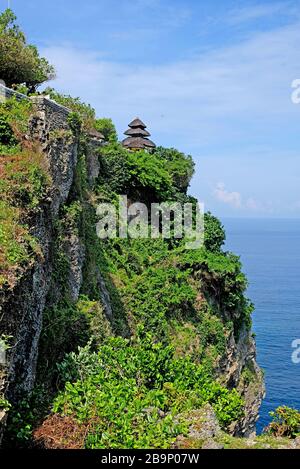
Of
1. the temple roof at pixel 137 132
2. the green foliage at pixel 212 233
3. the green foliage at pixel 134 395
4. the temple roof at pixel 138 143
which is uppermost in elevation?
the temple roof at pixel 137 132

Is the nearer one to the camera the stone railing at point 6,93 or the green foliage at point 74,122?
the stone railing at point 6,93

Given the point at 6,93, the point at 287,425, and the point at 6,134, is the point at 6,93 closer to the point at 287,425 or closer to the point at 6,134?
the point at 6,134

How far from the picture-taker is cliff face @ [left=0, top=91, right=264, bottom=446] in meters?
10.1

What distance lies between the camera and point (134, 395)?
486 inches

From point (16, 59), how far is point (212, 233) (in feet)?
44.1

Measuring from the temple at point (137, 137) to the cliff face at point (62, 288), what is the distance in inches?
361

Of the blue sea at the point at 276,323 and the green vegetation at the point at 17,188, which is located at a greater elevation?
the green vegetation at the point at 17,188

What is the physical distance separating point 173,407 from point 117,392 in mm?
1589

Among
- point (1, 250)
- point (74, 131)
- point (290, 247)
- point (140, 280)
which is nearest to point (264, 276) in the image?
point (290, 247)

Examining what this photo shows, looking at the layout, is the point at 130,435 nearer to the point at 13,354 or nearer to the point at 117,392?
the point at 117,392

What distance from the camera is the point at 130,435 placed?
10.7 metres

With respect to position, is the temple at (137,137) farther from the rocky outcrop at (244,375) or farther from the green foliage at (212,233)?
the rocky outcrop at (244,375)

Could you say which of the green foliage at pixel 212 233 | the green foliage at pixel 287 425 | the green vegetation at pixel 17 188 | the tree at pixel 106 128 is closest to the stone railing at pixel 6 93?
the green vegetation at pixel 17 188

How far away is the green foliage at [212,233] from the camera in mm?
27797
